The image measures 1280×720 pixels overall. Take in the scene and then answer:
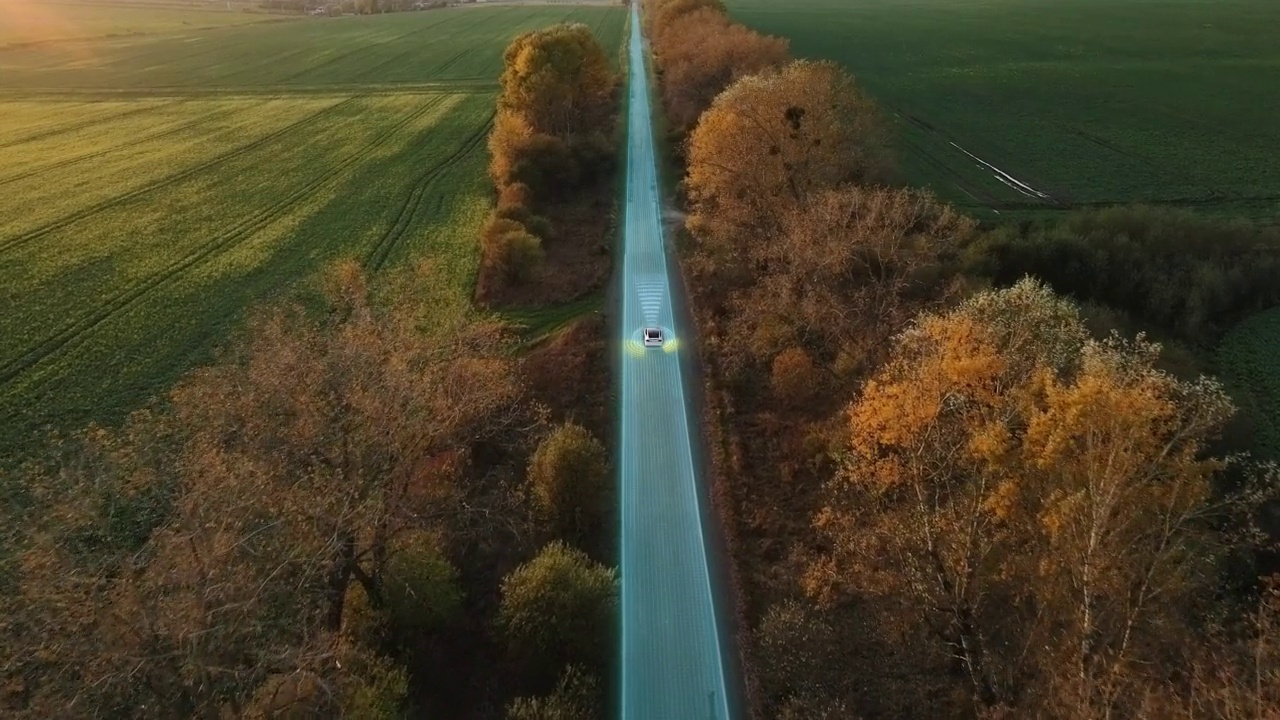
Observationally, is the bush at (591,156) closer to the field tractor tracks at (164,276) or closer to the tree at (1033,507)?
the field tractor tracks at (164,276)

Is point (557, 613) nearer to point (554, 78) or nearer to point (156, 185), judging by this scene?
point (554, 78)

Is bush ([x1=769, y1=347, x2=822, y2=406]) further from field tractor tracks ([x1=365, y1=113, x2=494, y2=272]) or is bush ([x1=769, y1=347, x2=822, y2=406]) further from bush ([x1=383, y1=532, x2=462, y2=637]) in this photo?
field tractor tracks ([x1=365, y1=113, x2=494, y2=272])

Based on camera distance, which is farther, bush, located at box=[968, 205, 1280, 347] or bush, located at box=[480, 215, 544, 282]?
bush, located at box=[480, 215, 544, 282]

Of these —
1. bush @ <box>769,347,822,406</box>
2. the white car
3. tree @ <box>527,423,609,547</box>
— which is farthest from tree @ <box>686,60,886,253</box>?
tree @ <box>527,423,609,547</box>

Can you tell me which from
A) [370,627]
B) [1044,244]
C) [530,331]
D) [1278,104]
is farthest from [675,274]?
[1278,104]

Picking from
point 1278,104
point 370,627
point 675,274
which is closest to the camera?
point 370,627

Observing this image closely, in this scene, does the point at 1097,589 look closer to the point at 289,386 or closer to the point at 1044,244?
the point at 289,386
